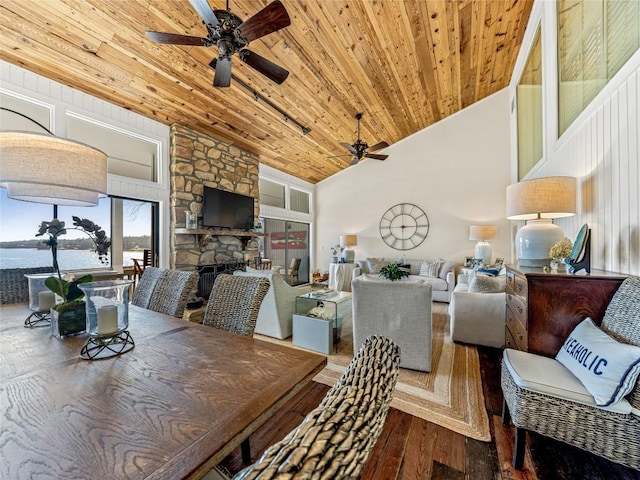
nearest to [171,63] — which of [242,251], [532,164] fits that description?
[242,251]

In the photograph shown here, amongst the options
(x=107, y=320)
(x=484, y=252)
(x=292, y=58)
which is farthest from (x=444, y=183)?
(x=107, y=320)

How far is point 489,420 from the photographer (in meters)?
1.75

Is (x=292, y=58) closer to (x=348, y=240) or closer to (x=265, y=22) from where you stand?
(x=265, y=22)

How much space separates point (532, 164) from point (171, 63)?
4.73 metres

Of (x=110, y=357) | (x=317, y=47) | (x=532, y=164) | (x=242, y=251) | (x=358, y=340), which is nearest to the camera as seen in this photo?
(x=110, y=357)

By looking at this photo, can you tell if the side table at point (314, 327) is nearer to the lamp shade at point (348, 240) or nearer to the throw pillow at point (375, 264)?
the throw pillow at point (375, 264)

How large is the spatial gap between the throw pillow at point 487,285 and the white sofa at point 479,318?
5cm

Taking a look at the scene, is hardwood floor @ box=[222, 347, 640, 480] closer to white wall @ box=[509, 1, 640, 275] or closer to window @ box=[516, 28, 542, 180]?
white wall @ box=[509, 1, 640, 275]

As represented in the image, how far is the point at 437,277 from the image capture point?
524cm

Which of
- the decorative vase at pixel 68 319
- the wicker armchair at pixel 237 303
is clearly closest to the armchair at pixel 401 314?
the wicker armchair at pixel 237 303

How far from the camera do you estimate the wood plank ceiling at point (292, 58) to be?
2418mm

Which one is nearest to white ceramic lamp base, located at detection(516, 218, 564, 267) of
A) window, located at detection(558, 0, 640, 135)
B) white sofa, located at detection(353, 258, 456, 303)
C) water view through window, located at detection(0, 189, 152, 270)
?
window, located at detection(558, 0, 640, 135)

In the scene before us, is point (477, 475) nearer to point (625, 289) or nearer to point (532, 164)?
point (625, 289)

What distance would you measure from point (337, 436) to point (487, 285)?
10.4ft
